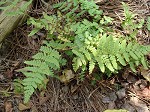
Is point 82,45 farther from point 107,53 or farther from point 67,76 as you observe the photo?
point 67,76

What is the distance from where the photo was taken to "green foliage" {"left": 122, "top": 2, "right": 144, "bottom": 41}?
10.0 ft

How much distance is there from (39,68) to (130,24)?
44.0 inches

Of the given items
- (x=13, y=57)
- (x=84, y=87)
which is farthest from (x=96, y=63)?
(x=13, y=57)

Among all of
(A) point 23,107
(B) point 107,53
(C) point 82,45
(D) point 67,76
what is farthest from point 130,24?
(A) point 23,107

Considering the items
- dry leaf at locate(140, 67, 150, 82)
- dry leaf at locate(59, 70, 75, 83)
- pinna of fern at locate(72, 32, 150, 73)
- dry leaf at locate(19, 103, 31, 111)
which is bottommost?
dry leaf at locate(19, 103, 31, 111)

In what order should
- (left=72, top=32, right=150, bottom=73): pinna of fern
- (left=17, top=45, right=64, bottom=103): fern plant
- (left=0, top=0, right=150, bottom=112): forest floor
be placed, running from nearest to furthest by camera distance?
(left=17, top=45, right=64, bottom=103): fern plant → (left=72, top=32, right=150, bottom=73): pinna of fern → (left=0, top=0, right=150, bottom=112): forest floor

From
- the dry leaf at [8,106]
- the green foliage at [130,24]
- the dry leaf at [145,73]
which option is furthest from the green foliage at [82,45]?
the dry leaf at [8,106]

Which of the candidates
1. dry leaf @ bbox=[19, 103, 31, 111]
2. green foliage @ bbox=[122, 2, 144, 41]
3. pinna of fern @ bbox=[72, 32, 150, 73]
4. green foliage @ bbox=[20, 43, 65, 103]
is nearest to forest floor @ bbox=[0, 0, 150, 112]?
dry leaf @ bbox=[19, 103, 31, 111]

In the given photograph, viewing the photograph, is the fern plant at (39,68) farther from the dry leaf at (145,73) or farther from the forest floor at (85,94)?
the dry leaf at (145,73)

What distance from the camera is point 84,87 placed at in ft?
10.00

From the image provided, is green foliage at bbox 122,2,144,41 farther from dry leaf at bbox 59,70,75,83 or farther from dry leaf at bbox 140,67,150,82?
dry leaf at bbox 59,70,75,83

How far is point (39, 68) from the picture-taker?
2.78 m

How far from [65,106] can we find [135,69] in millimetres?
858

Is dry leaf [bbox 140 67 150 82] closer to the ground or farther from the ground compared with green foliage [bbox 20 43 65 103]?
closer to the ground
